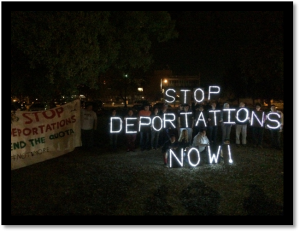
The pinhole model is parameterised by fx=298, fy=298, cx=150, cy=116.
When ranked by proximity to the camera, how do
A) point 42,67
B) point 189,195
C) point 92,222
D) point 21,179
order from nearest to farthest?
point 92,222 → point 189,195 → point 21,179 → point 42,67

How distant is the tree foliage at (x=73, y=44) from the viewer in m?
8.63

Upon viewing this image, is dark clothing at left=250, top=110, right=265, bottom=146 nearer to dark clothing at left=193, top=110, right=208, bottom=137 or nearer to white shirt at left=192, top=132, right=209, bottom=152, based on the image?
dark clothing at left=193, top=110, right=208, bottom=137

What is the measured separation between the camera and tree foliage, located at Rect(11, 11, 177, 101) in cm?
863

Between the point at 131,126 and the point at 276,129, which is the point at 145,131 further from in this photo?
the point at 276,129

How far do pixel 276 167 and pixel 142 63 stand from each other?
22.4 ft

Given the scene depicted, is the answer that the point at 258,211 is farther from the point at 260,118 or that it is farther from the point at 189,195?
the point at 260,118

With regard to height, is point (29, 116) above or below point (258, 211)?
above

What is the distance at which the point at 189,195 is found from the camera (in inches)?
266

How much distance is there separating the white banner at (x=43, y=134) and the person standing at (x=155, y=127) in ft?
9.25

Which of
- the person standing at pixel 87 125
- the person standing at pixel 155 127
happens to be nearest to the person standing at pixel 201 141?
the person standing at pixel 155 127

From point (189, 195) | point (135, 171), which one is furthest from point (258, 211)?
point (135, 171)

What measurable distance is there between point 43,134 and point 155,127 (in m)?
4.12

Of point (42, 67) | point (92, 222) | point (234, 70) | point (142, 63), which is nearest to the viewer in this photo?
point (92, 222)

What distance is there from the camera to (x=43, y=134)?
31.3 feet
